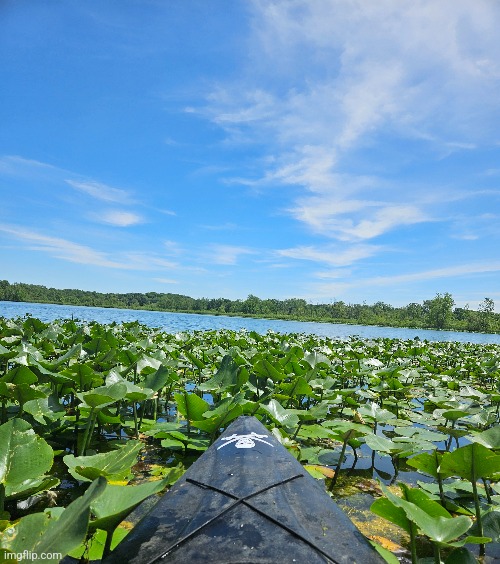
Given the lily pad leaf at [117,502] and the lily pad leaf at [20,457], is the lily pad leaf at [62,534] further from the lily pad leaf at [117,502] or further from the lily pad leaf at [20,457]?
the lily pad leaf at [20,457]

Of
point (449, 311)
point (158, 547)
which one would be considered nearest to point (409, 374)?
point (158, 547)

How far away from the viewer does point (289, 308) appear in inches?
2687

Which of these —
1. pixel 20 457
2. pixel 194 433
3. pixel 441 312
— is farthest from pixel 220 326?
pixel 441 312

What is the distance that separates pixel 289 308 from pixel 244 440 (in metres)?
66.6

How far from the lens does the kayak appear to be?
122cm

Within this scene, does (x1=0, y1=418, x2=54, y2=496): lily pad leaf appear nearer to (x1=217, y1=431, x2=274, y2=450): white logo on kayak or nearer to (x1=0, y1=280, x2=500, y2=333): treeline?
(x1=217, y1=431, x2=274, y2=450): white logo on kayak

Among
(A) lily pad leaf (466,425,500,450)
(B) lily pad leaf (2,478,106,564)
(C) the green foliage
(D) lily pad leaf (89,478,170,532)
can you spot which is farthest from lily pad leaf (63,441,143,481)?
(A) lily pad leaf (466,425,500,450)

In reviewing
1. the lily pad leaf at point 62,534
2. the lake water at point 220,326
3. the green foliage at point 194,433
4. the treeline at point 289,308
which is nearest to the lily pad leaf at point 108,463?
the green foliage at point 194,433

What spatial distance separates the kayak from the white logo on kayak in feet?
0.41

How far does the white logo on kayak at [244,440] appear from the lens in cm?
198

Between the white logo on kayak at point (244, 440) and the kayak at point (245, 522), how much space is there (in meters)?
0.12

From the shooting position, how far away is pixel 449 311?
47.2 metres

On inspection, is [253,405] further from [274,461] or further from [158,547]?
[158,547]

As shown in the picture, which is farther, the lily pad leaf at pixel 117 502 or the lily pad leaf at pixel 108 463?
the lily pad leaf at pixel 108 463
